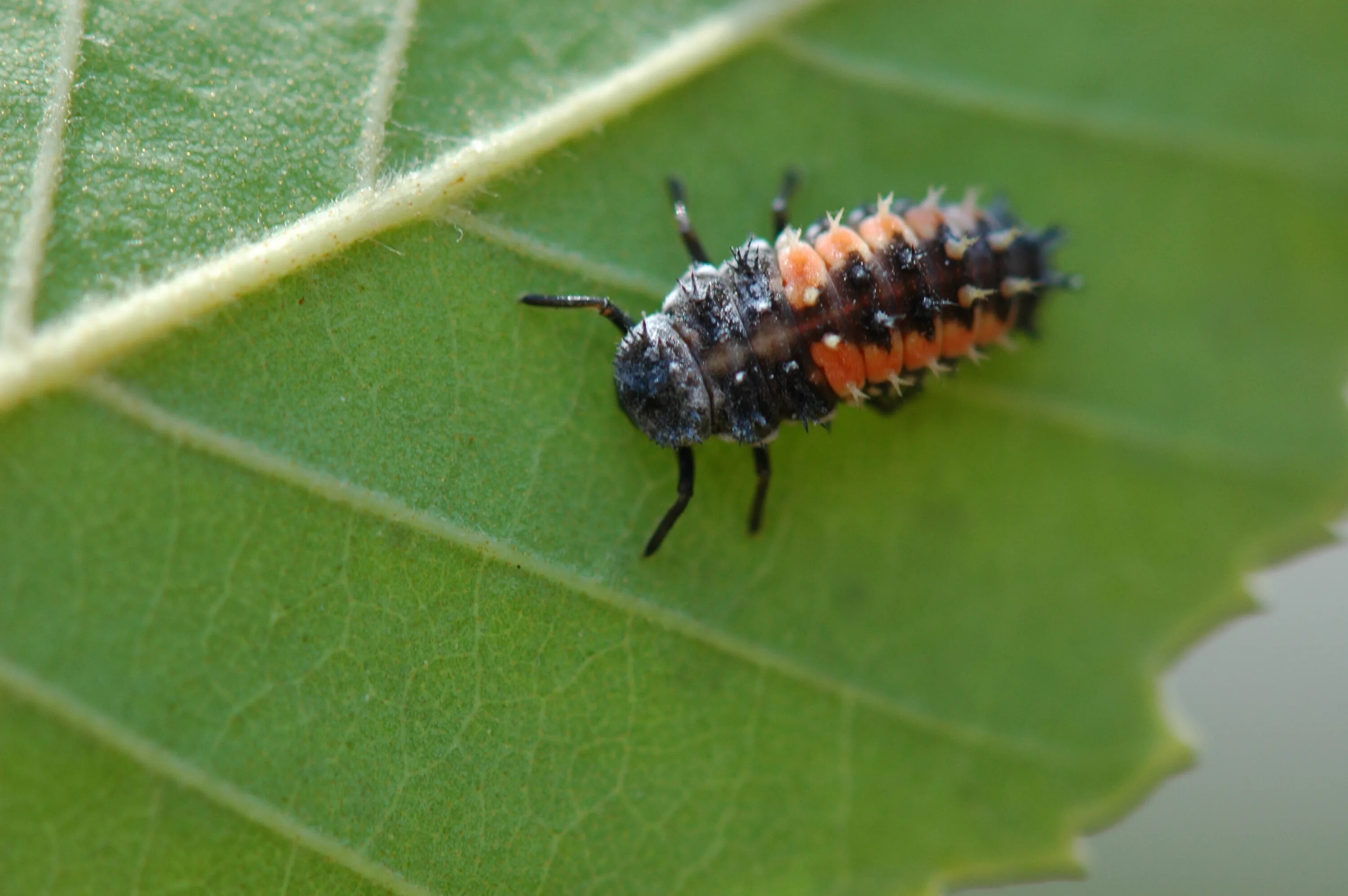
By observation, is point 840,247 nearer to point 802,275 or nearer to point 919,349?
point 802,275

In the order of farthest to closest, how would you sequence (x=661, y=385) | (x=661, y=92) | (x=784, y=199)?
(x=784, y=199) → (x=661, y=92) → (x=661, y=385)

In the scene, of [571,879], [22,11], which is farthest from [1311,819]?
[22,11]

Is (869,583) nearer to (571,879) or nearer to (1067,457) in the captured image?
(1067,457)

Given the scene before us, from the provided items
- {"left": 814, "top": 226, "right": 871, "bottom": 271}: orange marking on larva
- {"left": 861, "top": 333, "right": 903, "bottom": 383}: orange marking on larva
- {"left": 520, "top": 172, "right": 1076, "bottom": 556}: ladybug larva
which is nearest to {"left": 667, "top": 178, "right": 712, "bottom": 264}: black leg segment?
{"left": 520, "top": 172, "right": 1076, "bottom": 556}: ladybug larva

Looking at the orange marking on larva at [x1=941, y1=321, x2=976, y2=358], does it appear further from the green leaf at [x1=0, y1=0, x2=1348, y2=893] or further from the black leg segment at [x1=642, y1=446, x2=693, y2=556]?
the black leg segment at [x1=642, y1=446, x2=693, y2=556]

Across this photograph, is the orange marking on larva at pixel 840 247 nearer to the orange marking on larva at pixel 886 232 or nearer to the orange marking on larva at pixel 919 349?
the orange marking on larva at pixel 886 232

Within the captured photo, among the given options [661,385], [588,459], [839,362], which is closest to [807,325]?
[839,362]
